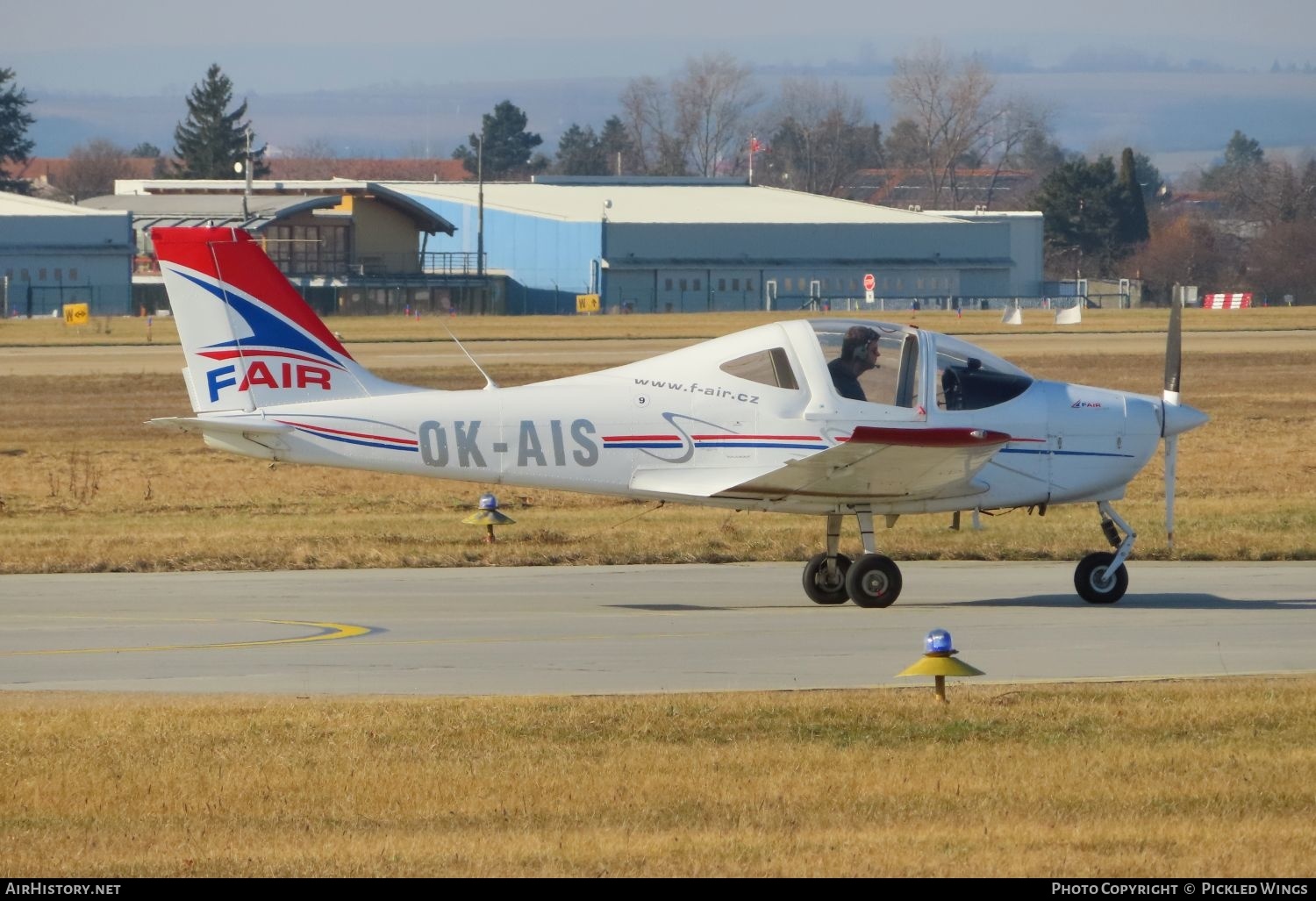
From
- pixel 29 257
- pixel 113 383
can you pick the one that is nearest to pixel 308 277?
pixel 29 257

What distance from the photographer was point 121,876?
651cm

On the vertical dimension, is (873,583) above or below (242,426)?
below

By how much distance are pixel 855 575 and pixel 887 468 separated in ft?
3.08

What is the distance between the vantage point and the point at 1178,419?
14.2m

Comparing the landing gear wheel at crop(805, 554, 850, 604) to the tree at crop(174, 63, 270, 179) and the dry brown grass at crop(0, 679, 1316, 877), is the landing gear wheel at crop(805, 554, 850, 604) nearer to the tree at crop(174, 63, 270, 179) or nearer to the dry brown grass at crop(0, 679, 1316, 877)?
the dry brown grass at crop(0, 679, 1316, 877)

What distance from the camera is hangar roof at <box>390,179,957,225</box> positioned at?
9125cm
